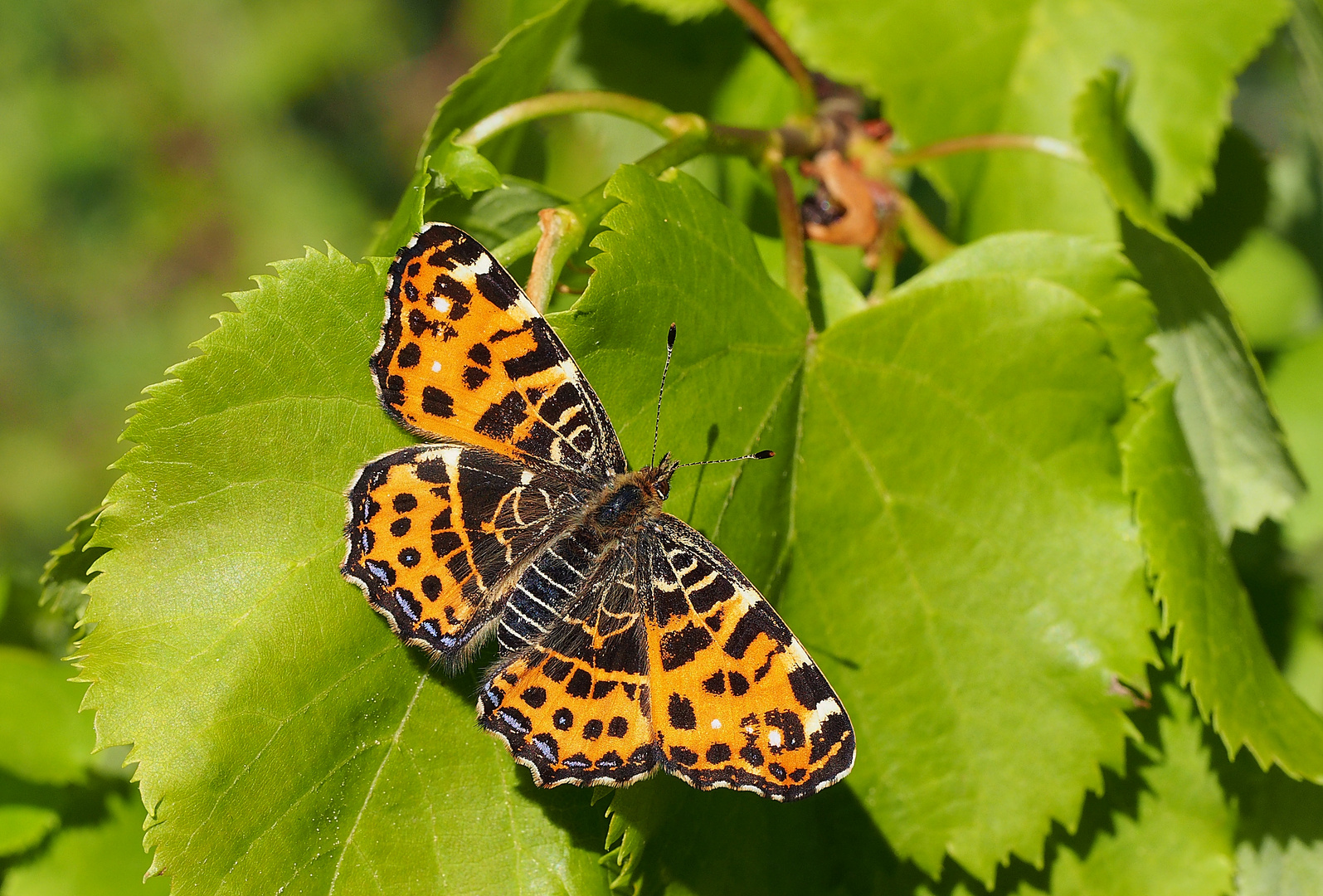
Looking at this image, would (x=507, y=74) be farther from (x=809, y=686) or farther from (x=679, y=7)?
(x=809, y=686)

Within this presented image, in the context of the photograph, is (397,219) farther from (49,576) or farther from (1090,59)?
(1090,59)

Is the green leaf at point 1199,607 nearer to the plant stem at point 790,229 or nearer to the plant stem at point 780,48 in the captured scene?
the plant stem at point 790,229

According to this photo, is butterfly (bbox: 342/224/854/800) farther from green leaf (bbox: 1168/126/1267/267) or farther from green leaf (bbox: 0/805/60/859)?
green leaf (bbox: 1168/126/1267/267)

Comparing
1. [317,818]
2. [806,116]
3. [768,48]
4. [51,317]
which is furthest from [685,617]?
[51,317]

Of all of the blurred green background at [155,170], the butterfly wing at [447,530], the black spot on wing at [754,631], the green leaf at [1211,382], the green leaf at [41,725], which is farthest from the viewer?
the blurred green background at [155,170]

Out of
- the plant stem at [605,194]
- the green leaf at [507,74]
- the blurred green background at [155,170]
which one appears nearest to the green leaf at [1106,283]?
the plant stem at [605,194]
